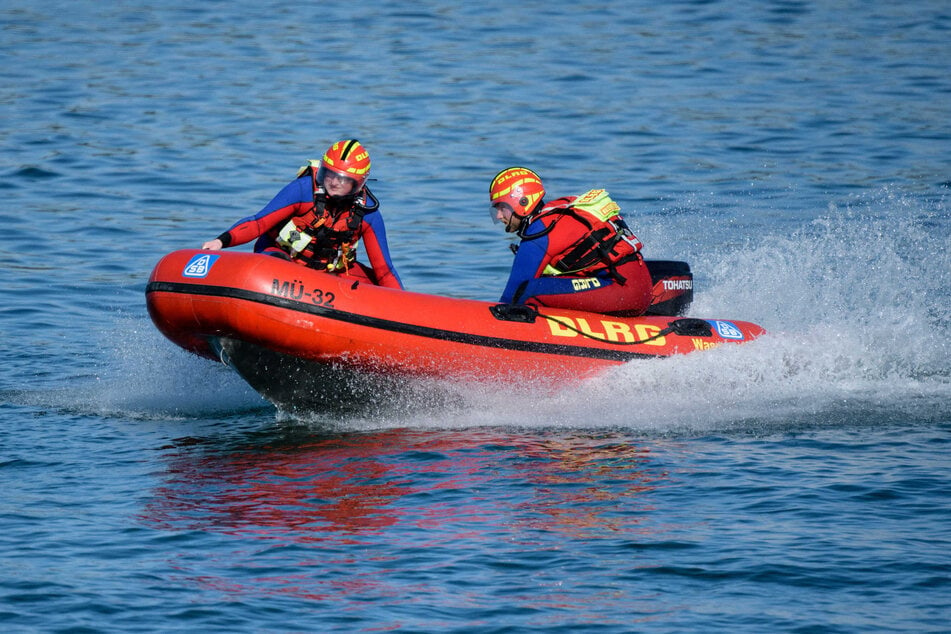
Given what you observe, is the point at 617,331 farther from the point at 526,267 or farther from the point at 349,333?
the point at 349,333

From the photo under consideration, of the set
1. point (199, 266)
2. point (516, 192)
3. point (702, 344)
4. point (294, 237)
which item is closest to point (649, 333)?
point (702, 344)

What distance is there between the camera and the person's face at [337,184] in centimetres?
787

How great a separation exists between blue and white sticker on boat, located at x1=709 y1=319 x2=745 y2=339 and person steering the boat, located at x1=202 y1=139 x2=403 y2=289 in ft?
6.64

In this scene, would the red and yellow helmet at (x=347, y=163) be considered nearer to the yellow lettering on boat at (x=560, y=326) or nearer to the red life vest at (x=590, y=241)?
the red life vest at (x=590, y=241)

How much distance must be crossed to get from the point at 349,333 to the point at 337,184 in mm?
922

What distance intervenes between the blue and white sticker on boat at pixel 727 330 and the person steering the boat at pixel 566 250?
57 centimetres

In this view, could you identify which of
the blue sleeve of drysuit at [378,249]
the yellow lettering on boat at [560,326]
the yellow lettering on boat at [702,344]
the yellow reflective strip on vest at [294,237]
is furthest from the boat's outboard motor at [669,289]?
the yellow reflective strip on vest at [294,237]

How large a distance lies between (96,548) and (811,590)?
2987 millimetres

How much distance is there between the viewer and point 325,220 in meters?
8.01

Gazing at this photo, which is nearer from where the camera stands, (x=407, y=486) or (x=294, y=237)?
(x=407, y=486)

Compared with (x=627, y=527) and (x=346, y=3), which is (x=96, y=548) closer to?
(x=627, y=527)

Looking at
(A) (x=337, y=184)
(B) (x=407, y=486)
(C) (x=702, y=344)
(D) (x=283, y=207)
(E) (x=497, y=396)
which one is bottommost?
(B) (x=407, y=486)

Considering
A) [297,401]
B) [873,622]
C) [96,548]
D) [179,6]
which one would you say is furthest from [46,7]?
[873,622]

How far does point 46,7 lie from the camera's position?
938 inches
